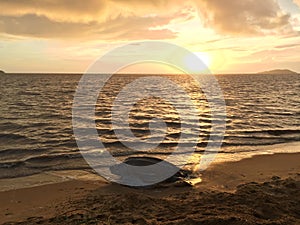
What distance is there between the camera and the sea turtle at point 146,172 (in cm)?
1115

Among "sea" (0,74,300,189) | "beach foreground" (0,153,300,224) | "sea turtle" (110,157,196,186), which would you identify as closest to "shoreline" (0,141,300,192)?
"sea" (0,74,300,189)

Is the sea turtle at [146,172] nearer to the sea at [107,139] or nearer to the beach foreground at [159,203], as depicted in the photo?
the beach foreground at [159,203]

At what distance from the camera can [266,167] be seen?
13.6 meters

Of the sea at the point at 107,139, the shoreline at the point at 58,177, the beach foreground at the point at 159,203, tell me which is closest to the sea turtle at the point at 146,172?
the beach foreground at the point at 159,203

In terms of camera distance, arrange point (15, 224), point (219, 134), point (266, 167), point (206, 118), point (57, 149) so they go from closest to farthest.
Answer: point (15, 224) < point (266, 167) < point (57, 149) < point (219, 134) < point (206, 118)

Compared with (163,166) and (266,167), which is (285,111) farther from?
(163,166)

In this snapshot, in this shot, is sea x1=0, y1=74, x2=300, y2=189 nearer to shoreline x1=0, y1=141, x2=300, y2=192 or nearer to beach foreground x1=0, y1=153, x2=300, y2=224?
shoreline x1=0, y1=141, x2=300, y2=192

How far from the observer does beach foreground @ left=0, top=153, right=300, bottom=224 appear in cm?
720

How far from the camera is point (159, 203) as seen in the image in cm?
837

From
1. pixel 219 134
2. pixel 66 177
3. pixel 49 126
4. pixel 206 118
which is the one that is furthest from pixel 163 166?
pixel 206 118

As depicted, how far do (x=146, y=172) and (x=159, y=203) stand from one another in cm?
335

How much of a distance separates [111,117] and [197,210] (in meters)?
21.3

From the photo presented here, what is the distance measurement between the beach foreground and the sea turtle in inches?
24.0

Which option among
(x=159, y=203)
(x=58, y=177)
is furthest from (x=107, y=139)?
(x=159, y=203)
